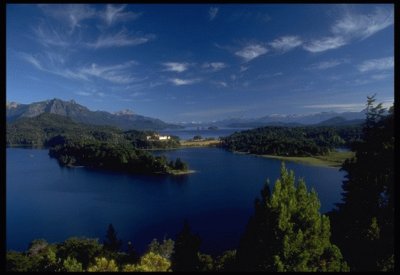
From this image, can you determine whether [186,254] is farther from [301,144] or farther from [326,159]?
[301,144]

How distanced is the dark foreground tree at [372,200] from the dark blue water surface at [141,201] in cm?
1639

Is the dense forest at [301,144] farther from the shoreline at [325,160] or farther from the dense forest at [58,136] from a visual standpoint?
the dense forest at [58,136]

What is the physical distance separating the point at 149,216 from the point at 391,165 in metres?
31.1

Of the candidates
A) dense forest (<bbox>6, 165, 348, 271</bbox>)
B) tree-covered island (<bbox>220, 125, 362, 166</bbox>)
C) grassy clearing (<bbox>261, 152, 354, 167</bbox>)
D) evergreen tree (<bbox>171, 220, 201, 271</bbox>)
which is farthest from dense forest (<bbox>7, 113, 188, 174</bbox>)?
dense forest (<bbox>6, 165, 348, 271</bbox>)

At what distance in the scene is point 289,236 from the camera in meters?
9.32

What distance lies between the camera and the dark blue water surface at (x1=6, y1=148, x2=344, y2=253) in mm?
31522

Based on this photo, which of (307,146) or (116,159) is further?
(307,146)

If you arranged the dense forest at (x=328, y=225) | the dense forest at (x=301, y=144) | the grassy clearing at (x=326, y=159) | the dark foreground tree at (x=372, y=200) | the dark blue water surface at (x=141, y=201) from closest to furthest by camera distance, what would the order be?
1. the dense forest at (x=328, y=225)
2. the dark foreground tree at (x=372, y=200)
3. the dark blue water surface at (x=141, y=201)
4. the grassy clearing at (x=326, y=159)
5. the dense forest at (x=301, y=144)

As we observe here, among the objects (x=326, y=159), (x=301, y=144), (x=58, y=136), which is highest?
(x=58, y=136)

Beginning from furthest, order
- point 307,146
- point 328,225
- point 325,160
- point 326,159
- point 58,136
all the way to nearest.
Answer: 1. point 58,136
2. point 307,146
3. point 326,159
4. point 325,160
5. point 328,225

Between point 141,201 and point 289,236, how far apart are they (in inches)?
1452

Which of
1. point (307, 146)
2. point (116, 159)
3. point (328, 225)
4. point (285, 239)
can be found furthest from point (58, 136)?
point (285, 239)

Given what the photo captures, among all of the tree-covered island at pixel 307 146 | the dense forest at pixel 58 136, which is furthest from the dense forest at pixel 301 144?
the dense forest at pixel 58 136

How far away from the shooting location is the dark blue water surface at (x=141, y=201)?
103 ft
